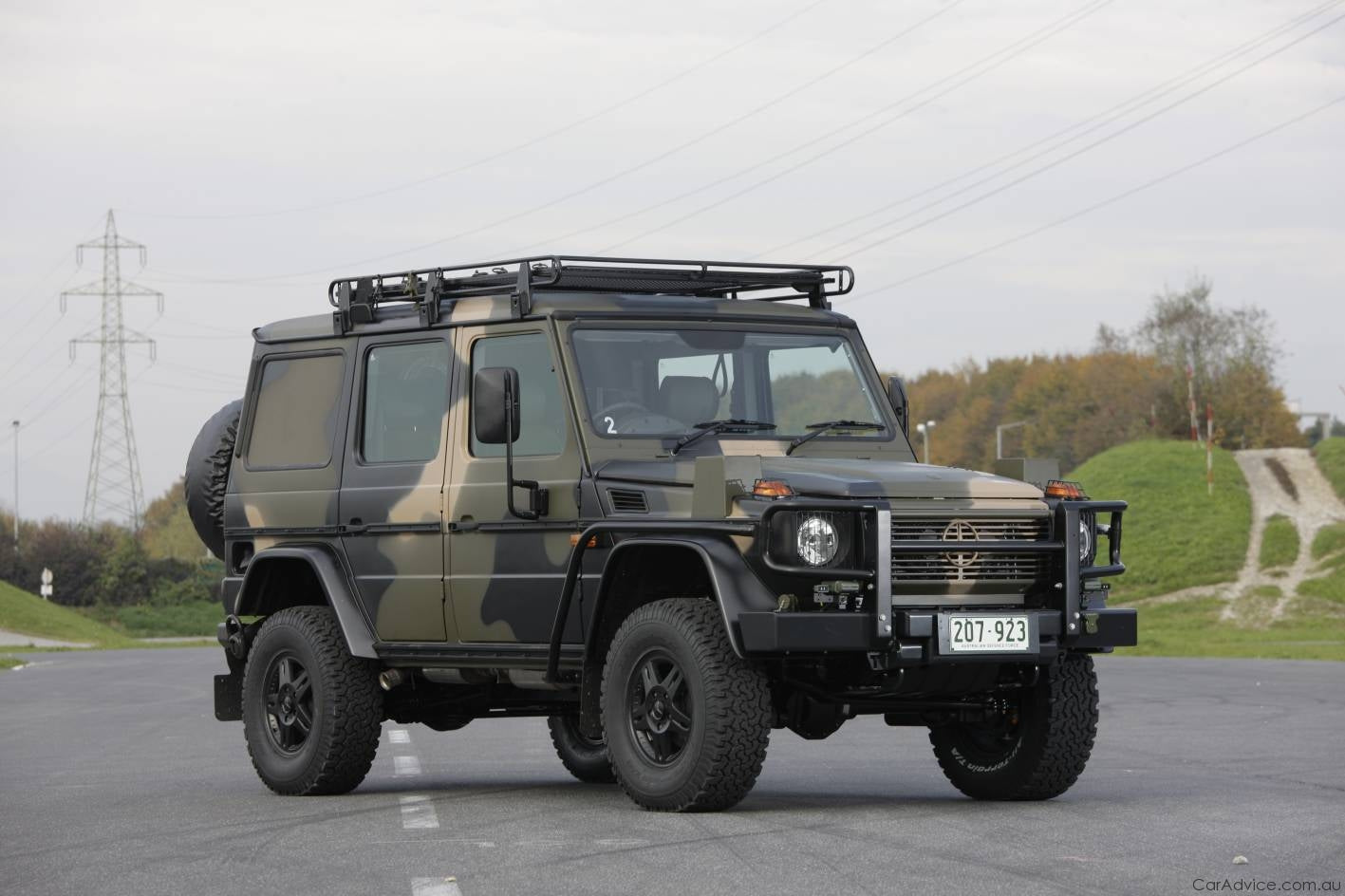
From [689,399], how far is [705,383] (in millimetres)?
137

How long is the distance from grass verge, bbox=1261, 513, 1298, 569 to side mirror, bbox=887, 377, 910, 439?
159 ft

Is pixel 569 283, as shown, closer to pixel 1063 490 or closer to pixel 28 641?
pixel 1063 490

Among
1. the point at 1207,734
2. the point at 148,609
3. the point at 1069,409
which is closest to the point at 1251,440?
Result: the point at 1069,409

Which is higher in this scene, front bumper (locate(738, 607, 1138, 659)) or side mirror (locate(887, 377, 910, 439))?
side mirror (locate(887, 377, 910, 439))

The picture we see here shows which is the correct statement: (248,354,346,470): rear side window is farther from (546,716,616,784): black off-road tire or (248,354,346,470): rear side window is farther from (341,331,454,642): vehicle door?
(546,716,616,784): black off-road tire

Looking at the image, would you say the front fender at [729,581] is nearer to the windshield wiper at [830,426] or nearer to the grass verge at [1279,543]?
the windshield wiper at [830,426]

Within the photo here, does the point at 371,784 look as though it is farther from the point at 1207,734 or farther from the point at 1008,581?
the point at 1207,734

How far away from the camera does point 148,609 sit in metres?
74.0

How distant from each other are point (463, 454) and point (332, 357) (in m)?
1.46

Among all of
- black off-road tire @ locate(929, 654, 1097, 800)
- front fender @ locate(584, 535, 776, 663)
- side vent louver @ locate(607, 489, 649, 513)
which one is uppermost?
side vent louver @ locate(607, 489, 649, 513)

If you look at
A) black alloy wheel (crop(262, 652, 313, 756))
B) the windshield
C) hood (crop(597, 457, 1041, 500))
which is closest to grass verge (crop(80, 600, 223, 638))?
black alloy wheel (crop(262, 652, 313, 756))

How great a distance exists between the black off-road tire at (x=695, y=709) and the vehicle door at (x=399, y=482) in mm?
1576

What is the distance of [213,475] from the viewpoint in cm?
1240

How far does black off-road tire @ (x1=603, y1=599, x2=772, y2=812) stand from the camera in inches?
354
